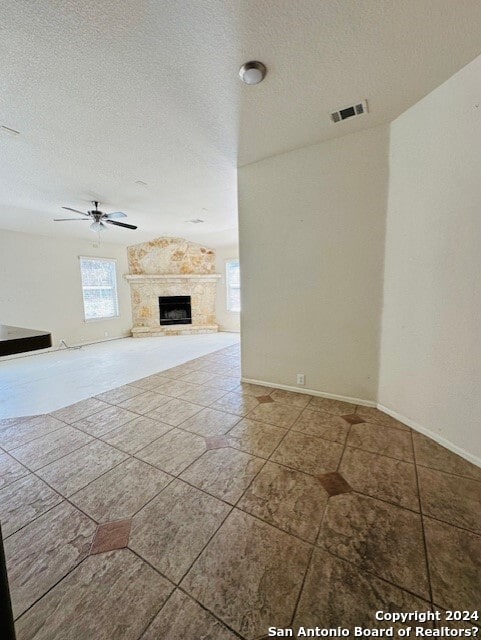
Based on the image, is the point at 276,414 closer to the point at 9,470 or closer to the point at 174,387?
the point at 174,387

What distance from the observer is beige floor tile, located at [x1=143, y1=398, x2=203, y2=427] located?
7.85ft

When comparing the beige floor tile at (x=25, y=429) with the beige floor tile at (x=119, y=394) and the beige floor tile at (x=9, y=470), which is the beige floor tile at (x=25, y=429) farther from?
the beige floor tile at (x=119, y=394)

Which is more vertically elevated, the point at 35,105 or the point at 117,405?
the point at 35,105

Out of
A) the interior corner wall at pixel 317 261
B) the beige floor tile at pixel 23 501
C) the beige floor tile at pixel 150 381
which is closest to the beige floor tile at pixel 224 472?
the beige floor tile at pixel 23 501

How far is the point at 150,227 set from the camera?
19.4 ft

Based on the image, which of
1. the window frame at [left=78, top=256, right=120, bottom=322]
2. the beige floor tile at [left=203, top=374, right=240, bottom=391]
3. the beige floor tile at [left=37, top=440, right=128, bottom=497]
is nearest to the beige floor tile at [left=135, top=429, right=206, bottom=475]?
the beige floor tile at [left=37, top=440, right=128, bottom=497]

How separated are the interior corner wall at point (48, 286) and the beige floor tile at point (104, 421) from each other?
286cm

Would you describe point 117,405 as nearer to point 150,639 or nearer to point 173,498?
point 173,498

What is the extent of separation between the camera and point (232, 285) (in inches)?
296

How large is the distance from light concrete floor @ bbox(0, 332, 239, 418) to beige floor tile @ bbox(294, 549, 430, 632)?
9.38ft

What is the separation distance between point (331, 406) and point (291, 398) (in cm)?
43

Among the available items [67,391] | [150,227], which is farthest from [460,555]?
[150,227]

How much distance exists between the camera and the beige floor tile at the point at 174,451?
1.77 meters

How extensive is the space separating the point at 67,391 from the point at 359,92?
14.1ft
